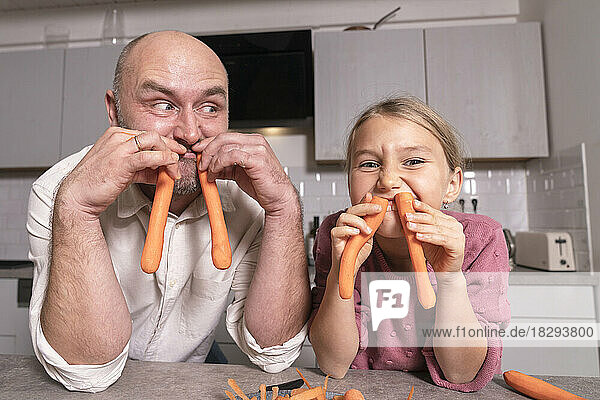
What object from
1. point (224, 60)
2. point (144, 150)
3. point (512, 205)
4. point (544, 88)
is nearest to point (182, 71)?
point (144, 150)

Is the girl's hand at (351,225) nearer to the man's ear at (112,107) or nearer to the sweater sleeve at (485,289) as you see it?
the sweater sleeve at (485,289)

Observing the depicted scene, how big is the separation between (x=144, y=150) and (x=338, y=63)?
6.16 ft

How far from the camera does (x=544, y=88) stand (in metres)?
2.35

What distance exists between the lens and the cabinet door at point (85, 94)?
8.52 ft

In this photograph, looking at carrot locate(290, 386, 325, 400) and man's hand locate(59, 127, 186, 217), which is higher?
man's hand locate(59, 127, 186, 217)

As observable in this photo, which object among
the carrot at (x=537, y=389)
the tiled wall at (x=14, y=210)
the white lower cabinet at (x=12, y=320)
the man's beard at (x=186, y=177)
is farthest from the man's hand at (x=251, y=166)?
the tiled wall at (x=14, y=210)

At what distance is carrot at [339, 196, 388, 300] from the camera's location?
0.64 metres

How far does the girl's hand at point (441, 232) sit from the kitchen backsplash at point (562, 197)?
1660 millimetres

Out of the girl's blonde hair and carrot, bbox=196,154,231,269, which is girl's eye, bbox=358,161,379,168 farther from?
carrot, bbox=196,154,231,269

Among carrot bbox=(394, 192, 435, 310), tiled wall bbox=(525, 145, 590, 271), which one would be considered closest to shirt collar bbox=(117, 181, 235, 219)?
carrot bbox=(394, 192, 435, 310)

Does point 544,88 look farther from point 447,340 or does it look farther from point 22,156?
point 22,156

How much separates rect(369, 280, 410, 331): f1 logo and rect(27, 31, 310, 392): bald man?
0.46 feet

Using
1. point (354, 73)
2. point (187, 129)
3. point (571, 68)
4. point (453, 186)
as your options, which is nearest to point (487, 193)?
point (571, 68)

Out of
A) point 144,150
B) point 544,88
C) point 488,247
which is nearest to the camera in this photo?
point 144,150
